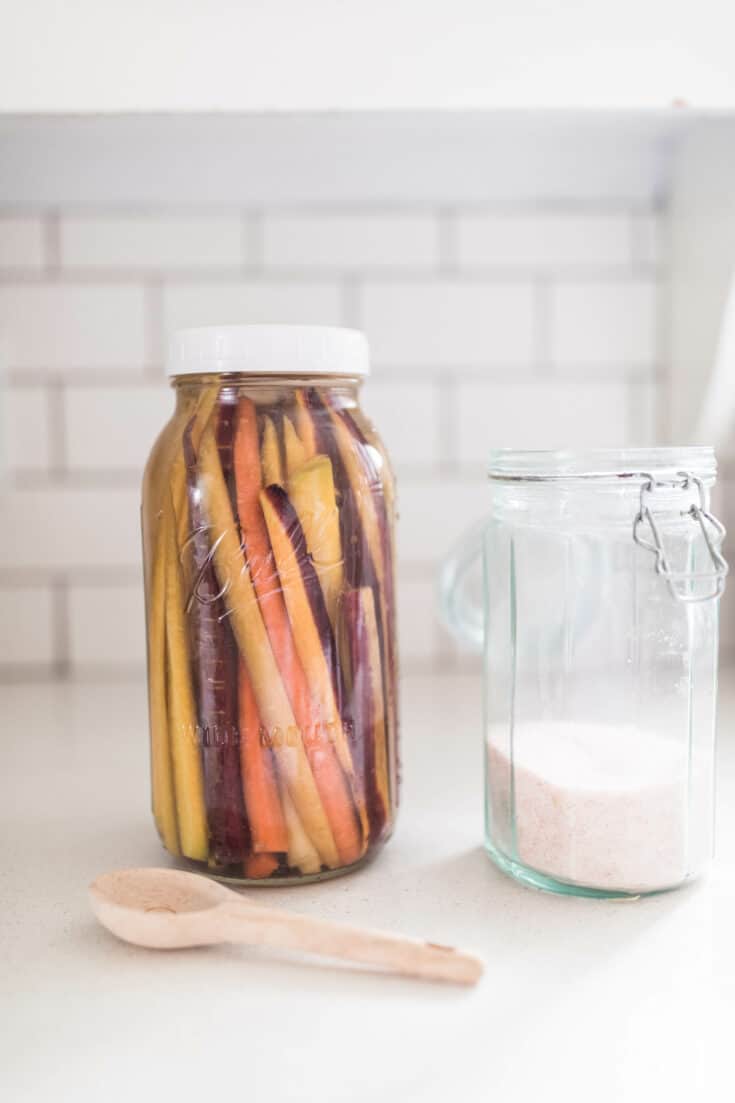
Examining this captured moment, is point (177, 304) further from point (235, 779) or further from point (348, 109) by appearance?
point (235, 779)

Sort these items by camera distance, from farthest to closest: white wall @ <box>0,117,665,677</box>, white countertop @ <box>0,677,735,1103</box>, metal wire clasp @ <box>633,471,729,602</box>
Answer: white wall @ <box>0,117,665,677</box>, metal wire clasp @ <box>633,471,729,602</box>, white countertop @ <box>0,677,735,1103</box>

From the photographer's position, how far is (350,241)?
0.97m

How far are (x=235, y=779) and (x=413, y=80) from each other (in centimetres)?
37

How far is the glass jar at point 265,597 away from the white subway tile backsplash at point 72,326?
467 mm

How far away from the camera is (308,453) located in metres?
0.51

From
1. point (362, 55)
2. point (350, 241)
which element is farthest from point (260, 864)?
point (350, 241)

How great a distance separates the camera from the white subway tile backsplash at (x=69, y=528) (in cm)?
99

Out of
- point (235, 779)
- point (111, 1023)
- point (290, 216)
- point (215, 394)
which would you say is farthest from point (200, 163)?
point (111, 1023)

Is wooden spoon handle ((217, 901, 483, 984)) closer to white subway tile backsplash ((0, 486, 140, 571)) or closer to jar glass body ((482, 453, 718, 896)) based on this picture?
jar glass body ((482, 453, 718, 896))

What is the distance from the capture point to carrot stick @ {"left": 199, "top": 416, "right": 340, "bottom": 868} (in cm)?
51

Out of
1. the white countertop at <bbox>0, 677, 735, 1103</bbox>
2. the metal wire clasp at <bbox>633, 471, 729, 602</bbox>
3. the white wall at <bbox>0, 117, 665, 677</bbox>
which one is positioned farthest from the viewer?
the white wall at <bbox>0, 117, 665, 677</bbox>

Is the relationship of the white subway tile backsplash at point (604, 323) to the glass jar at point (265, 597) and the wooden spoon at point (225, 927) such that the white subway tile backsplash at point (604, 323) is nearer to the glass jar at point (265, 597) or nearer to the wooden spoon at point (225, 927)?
the glass jar at point (265, 597)

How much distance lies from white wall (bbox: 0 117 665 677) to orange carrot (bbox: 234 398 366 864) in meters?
0.50

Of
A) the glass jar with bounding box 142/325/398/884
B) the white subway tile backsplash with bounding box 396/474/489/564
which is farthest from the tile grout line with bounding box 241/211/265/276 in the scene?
the glass jar with bounding box 142/325/398/884
